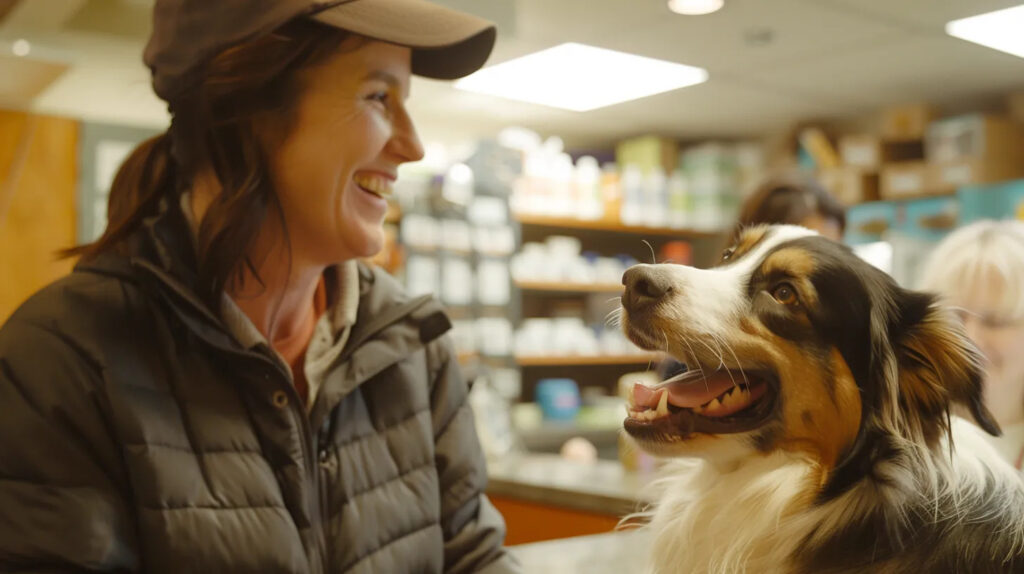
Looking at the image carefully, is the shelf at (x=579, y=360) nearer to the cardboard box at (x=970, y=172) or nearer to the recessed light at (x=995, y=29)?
the cardboard box at (x=970, y=172)

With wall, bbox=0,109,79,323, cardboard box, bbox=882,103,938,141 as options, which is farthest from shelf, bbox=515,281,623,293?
wall, bbox=0,109,79,323

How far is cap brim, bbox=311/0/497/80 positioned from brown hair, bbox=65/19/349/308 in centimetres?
7

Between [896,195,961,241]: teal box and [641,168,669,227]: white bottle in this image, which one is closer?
[896,195,961,241]: teal box

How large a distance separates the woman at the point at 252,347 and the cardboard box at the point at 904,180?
4980 millimetres

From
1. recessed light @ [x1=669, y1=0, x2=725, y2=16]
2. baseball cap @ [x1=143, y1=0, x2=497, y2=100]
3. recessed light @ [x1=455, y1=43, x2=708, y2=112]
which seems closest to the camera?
baseball cap @ [x1=143, y1=0, x2=497, y2=100]

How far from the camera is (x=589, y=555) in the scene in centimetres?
171

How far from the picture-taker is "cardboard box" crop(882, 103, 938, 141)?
574 centimetres

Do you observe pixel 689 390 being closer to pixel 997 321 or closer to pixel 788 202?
pixel 997 321

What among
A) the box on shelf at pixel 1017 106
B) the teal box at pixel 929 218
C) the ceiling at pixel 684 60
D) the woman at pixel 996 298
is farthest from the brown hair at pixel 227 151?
the box on shelf at pixel 1017 106

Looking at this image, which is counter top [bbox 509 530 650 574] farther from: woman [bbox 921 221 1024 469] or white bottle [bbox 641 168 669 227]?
white bottle [bbox 641 168 669 227]

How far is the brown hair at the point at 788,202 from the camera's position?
99.7 inches

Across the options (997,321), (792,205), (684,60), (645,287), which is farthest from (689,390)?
(684,60)

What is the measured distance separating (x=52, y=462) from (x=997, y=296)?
5.50 ft

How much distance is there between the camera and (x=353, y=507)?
4.19ft
